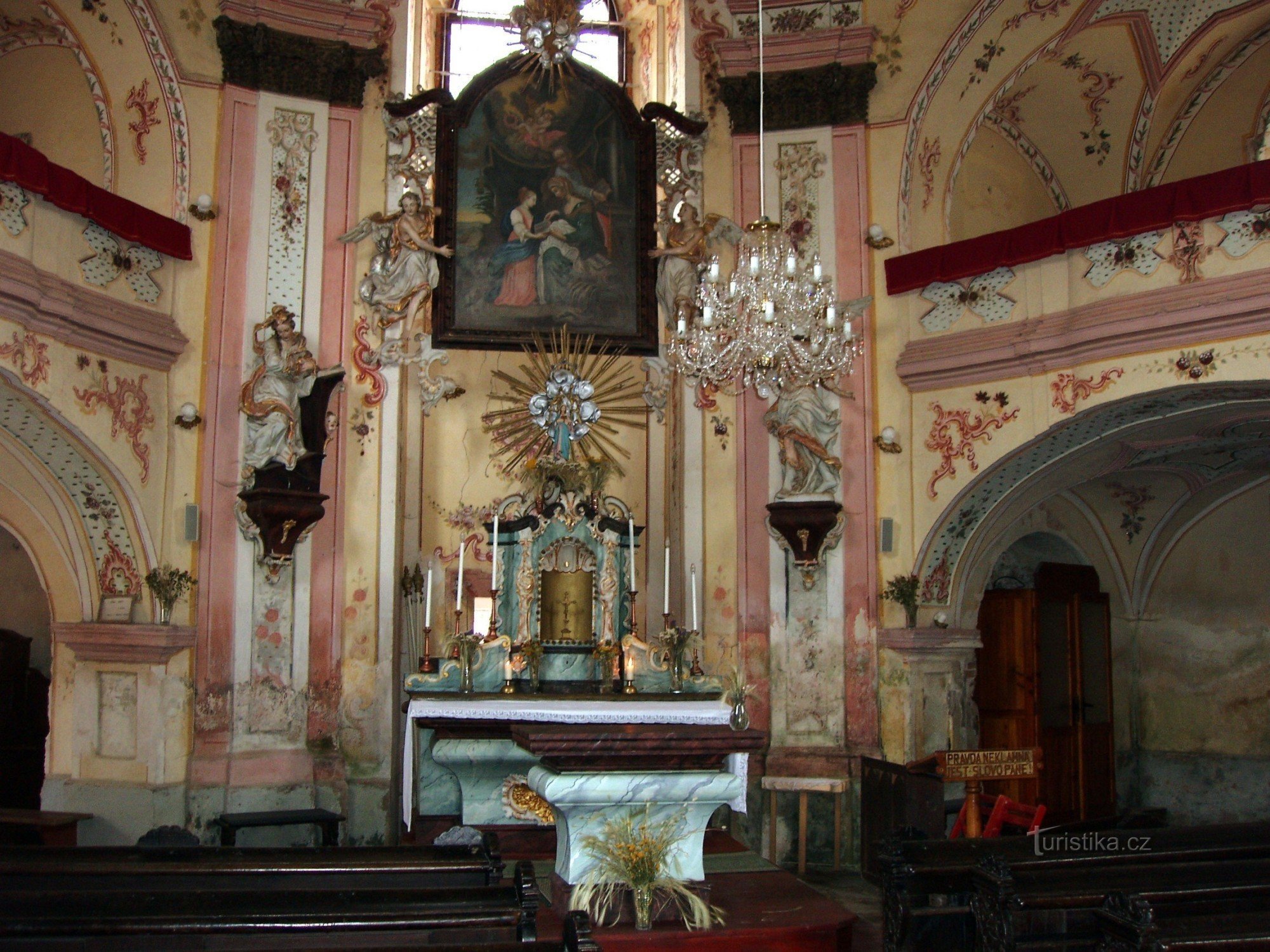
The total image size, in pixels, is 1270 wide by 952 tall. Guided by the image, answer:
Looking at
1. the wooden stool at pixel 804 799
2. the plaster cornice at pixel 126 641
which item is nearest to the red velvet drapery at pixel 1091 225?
the wooden stool at pixel 804 799

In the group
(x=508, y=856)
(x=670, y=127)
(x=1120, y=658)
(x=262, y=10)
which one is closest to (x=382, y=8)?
(x=262, y=10)

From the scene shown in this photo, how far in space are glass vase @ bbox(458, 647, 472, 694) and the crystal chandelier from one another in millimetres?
2953

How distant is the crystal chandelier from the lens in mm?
7398

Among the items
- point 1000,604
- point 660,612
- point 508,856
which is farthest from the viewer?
point 1000,604

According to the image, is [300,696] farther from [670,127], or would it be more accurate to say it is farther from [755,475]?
[670,127]

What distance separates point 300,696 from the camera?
10.0 meters

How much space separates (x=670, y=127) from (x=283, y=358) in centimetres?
417

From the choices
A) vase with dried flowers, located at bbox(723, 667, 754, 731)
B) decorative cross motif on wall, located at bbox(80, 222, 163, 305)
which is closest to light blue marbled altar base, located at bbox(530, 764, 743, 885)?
vase with dried flowers, located at bbox(723, 667, 754, 731)

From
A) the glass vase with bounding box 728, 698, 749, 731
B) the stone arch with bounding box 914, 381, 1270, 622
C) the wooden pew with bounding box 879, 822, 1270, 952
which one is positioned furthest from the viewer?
the stone arch with bounding box 914, 381, 1270, 622

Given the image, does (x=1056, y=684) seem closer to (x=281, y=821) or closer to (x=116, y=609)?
(x=281, y=821)

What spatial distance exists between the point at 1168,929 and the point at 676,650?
19.0 feet

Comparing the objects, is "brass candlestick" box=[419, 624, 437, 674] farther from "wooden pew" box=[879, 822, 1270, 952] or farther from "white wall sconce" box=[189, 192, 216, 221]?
"wooden pew" box=[879, 822, 1270, 952]

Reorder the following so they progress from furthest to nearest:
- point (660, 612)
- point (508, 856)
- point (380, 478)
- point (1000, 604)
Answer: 1. point (1000, 604)
2. point (660, 612)
3. point (380, 478)
4. point (508, 856)

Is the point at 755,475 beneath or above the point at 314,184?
beneath
